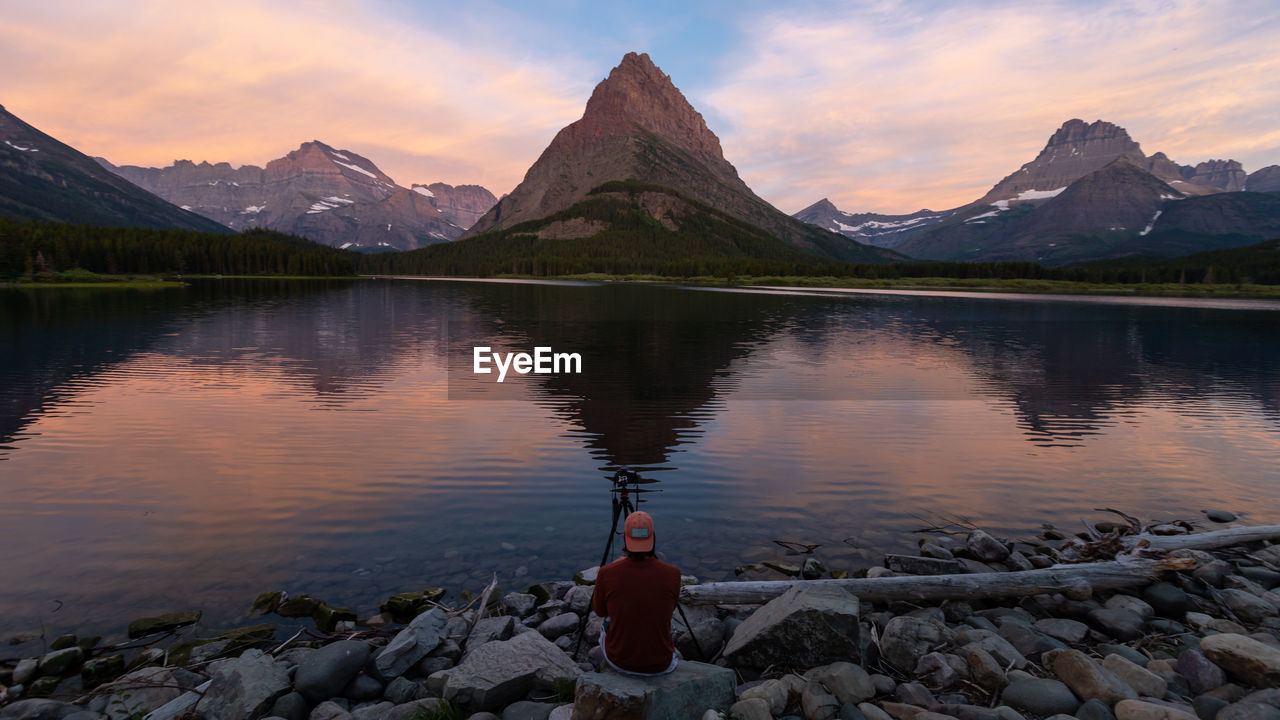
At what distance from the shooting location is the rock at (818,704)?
871 centimetres

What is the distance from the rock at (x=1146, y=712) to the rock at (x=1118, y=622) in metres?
3.84

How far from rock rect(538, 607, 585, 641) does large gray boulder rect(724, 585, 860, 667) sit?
326cm

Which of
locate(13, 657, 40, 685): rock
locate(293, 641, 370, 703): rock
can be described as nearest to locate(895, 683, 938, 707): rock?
locate(293, 641, 370, 703): rock

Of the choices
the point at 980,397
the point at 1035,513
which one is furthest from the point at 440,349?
the point at 1035,513

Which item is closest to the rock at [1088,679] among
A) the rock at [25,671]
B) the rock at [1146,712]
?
the rock at [1146,712]

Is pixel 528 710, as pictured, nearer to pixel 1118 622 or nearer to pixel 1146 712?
A: pixel 1146 712

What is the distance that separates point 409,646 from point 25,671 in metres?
6.33

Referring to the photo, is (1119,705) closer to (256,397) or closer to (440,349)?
(256,397)

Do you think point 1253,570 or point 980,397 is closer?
point 1253,570

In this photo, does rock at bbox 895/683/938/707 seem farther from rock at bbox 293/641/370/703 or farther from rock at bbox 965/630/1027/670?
rock at bbox 293/641/370/703

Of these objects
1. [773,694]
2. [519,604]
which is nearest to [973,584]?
[773,694]

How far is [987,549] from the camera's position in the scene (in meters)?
15.1

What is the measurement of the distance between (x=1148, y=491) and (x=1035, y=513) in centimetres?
586

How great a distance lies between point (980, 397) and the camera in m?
37.5
